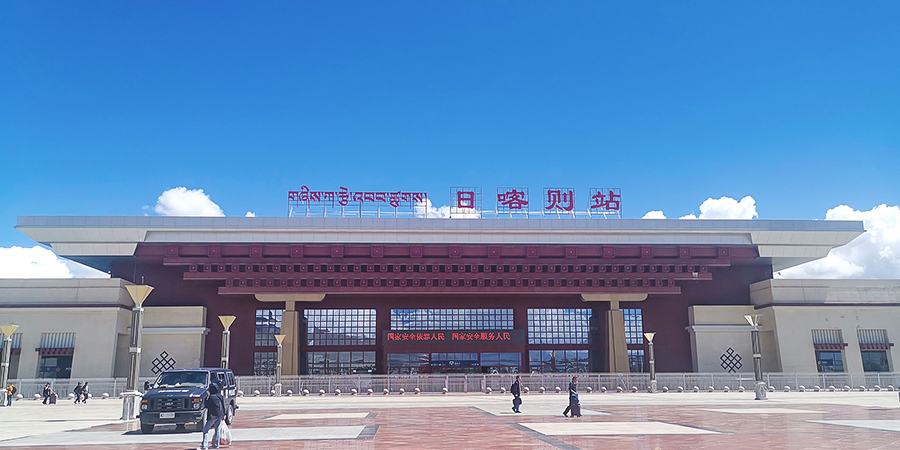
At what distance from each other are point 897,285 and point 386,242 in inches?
1688

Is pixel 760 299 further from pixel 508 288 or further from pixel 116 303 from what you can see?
pixel 116 303

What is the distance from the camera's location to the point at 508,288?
55.0 m

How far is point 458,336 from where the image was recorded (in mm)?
55625

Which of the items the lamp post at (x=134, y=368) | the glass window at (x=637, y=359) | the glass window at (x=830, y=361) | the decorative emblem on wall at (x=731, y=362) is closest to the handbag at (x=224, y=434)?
the lamp post at (x=134, y=368)

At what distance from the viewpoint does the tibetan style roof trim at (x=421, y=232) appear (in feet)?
168

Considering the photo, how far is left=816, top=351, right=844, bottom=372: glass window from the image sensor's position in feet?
175

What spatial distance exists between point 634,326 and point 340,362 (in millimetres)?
25974

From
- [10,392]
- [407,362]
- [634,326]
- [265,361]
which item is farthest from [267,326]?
[634,326]

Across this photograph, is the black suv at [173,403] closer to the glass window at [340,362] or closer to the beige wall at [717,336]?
the glass window at [340,362]

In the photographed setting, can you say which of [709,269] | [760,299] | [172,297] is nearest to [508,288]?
[709,269]

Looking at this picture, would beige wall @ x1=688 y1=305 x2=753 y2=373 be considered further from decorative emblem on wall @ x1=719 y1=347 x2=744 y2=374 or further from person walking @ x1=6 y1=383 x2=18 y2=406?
person walking @ x1=6 y1=383 x2=18 y2=406

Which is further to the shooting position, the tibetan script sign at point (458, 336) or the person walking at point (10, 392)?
the tibetan script sign at point (458, 336)

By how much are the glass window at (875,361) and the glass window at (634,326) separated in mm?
17598

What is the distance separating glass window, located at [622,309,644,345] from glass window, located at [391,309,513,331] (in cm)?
1029
